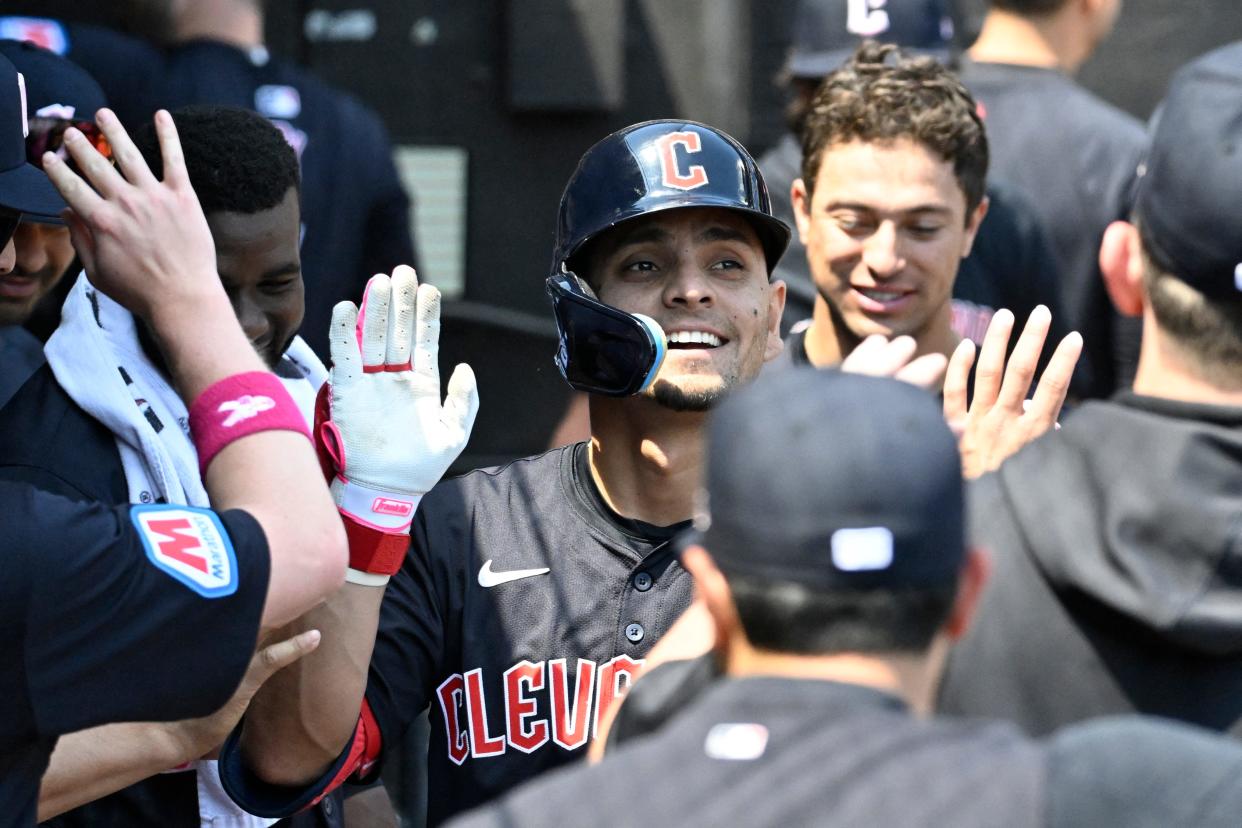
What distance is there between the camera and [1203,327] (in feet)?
6.97

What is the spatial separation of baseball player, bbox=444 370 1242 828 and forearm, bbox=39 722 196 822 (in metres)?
1.19

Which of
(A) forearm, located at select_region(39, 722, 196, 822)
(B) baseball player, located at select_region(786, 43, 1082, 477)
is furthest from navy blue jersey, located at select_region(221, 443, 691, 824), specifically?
(B) baseball player, located at select_region(786, 43, 1082, 477)

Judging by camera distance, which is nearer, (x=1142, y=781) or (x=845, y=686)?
(x=1142, y=781)

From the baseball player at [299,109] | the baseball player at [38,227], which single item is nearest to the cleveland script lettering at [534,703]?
the baseball player at [38,227]

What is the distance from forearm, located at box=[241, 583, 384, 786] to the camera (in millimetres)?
2686

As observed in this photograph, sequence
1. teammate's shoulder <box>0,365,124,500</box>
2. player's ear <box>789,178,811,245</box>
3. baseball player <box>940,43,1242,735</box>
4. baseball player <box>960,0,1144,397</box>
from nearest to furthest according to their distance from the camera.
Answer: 1. baseball player <box>940,43,1242,735</box>
2. teammate's shoulder <box>0,365,124,500</box>
3. player's ear <box>789,178,811,245</box>
4. baseball player <box>960,0,1144,397</box>

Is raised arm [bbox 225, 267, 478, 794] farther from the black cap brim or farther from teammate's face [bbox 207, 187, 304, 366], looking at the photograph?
teammate's face [bbox 207, 187, 304, 366]

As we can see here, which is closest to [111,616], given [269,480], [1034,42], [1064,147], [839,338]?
[269,480]

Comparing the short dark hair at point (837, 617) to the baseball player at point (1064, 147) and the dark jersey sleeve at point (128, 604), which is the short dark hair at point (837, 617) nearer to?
the dark jersey sleeve at point (128, 604)

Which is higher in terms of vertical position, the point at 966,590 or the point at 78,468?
the point at 966,590

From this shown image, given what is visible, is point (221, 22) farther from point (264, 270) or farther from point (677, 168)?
point (677, 168)

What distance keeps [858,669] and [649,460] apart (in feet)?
4.64

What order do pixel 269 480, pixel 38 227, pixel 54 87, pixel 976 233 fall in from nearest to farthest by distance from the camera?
pixel 269 480 → pixel 38 227 → pixel 54 87 → pixel 976 233

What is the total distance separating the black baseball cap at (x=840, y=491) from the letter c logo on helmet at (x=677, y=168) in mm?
1407
